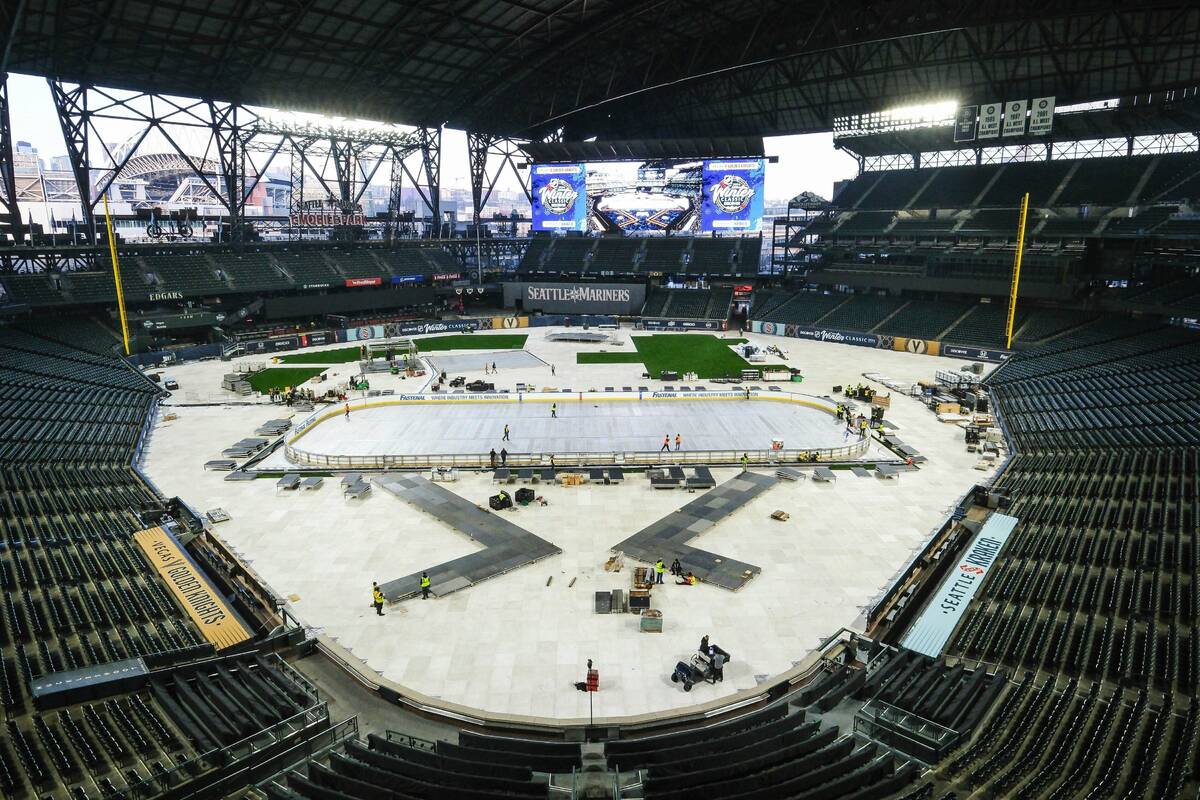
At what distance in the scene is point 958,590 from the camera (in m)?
23.7

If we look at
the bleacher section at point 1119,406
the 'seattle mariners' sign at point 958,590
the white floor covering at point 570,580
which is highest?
the bleacher section at point 1119,406

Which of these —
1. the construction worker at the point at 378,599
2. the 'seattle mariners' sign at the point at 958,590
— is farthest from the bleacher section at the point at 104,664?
the 'seattle mariners' sign at the point at 958,590

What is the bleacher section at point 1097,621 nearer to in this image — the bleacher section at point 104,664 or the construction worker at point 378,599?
the bleacher section at point 104,664

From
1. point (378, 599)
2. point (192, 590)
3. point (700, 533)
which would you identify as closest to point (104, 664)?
point (192, 590)

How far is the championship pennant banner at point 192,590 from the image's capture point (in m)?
21.6

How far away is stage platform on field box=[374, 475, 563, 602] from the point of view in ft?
82.7

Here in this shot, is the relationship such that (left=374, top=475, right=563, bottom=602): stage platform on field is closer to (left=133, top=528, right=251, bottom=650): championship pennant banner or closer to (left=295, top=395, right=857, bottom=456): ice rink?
(left=133, top=528, right=251, bottom=650): championship pennant banner

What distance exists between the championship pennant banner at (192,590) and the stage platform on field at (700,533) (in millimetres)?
13864

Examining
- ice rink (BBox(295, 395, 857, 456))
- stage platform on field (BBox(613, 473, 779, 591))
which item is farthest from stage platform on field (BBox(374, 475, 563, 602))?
ice rink (BBox(295, 395, 857, 456))

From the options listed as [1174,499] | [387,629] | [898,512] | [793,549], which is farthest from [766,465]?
[387,629]

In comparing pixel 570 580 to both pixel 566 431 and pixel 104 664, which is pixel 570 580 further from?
pixel 566 431

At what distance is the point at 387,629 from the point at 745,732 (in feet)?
39.5

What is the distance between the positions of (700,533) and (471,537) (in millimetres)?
9693

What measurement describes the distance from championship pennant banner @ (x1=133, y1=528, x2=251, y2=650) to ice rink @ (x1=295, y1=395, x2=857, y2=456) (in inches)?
546
